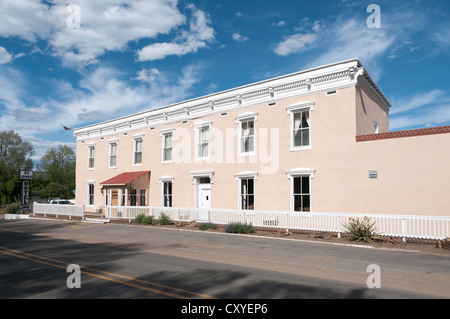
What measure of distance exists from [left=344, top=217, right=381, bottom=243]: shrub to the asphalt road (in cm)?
113

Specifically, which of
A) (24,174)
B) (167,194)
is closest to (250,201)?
(167,194)

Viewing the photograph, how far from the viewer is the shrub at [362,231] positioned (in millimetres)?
13770

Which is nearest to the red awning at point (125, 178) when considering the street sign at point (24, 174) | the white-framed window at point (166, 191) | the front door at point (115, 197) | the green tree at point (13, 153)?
the white-framed window at point (166, 191)

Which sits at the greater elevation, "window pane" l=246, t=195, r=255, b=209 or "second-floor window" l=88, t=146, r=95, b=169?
"second-floor window" l=88, t=146, r=95, b=169

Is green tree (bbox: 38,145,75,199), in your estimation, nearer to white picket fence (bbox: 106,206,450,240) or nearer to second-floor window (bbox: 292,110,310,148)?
white picket fence (bbox: 106,206,450,240)

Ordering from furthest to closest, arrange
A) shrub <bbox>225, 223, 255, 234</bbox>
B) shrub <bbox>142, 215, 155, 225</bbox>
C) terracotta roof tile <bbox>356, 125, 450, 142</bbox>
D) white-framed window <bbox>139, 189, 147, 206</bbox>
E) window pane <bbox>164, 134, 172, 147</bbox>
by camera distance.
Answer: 1. white-framed window <bbox>139, 189, 147, 206</bbox>
2. window pane <bbox>164, 134, 172, 147</bbox>
3. shrub <bbox>142, 215, 155, 225</bbox>
4. shrub <bbox>225, 223, 255, 234</bbox>
5. terracotta roof tile <bbox>356, 125, 450, 142</bbox>

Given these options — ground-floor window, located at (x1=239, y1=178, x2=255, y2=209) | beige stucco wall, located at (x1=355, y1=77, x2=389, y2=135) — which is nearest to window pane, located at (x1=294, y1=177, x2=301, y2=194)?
ground-floor window, located at (x1=239, y1=178, x2=255, y2=209)

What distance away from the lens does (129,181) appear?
2386 centimetres

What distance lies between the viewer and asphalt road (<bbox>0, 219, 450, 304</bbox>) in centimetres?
685

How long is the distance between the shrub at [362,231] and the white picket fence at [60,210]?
60.3 ft
